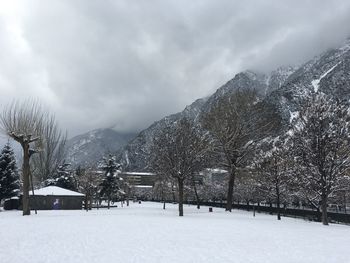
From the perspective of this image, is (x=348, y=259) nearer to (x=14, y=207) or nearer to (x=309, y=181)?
(x=309, y=181)

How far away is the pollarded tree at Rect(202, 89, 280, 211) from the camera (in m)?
38.2

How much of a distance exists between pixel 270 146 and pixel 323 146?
516 inches

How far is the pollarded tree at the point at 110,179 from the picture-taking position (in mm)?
62181

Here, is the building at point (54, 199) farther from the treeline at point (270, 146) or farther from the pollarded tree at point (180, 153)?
the pollarded tree at point (180, 153)

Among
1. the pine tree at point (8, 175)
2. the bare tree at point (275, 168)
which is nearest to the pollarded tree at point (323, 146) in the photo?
the bare tree at point (275, 168)

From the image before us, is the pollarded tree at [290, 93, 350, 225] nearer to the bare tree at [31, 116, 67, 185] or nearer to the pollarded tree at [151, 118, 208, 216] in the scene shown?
the pollarded tree at [151, 118, 208, 216]

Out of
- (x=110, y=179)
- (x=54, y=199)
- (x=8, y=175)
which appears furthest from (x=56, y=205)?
(x=110, y=179)

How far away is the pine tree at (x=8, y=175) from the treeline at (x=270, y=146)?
2067cm

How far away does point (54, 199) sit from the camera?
46.9 m

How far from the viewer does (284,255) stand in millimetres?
11742

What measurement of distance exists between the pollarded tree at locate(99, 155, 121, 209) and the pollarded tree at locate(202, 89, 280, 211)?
2760 cm

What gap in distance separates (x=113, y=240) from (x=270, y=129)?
1096 inches

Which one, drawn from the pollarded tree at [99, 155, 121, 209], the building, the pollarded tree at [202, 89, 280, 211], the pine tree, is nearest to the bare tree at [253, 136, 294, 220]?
the pollarded tree at [202, 89, 280, 211]

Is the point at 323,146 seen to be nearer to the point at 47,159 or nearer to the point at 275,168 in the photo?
the point at 275,168
